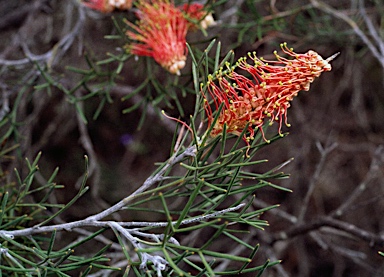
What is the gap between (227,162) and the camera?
87 cm

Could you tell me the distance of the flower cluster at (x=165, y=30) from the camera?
1.26 meters

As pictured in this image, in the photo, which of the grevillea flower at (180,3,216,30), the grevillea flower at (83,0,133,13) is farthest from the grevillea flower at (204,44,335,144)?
the grevillea flower at (83,0,133,13)

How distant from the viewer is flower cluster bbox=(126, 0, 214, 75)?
4.15 feet

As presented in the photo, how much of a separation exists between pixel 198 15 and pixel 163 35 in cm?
16

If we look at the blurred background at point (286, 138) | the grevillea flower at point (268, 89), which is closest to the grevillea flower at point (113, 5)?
the grevillea flower at point (268, 89)

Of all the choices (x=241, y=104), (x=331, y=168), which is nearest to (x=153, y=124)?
(x=331, y=168)

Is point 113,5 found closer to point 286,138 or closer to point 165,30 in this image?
point 165,30

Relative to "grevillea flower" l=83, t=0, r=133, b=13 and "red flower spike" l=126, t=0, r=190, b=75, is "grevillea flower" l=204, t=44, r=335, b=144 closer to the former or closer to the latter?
"red flower spike" l=126, t=0, r=190, b=75

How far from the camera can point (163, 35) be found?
1.29 meters

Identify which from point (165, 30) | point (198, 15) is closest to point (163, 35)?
point (165, 30)

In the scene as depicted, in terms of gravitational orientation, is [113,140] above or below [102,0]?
below

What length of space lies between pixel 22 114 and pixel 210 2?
96 cm

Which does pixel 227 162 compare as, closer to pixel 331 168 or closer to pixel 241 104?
pixel 241 104

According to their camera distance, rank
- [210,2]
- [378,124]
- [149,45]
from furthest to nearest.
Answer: [378,124]
[210,2]
[149,45]
